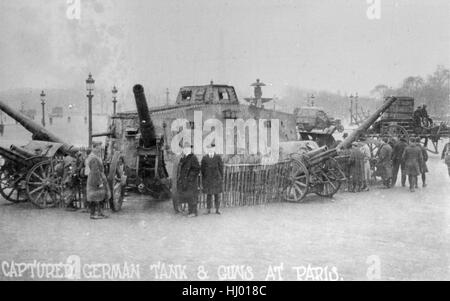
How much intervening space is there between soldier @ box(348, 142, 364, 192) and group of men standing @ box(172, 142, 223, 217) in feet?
16.4

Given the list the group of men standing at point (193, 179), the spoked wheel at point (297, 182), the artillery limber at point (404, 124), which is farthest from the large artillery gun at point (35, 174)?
the artillery limber at point (404, 124)


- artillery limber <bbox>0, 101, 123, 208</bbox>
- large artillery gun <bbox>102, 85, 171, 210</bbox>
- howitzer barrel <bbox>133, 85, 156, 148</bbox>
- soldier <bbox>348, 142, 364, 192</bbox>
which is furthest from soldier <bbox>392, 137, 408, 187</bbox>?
artillery limber <bbox>0, 101, 123, 208</bbox>

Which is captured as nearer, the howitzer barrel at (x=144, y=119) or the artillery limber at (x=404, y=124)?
the howitzer barrel at (x=144, y=119)

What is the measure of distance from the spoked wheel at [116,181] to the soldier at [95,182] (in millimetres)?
325

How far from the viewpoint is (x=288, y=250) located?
8422mm

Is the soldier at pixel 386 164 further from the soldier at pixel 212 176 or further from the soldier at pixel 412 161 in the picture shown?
the soldier at pixel 212 176

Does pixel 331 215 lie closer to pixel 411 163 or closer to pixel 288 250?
pixel 288 250

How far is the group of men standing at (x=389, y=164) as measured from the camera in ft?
47.5

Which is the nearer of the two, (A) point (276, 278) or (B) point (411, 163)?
(A) point (276, 278)

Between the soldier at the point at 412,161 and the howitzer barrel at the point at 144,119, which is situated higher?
the howitzer barrel at the point at 144,119

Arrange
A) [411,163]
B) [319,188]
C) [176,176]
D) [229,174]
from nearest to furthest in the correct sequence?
1. [176,176]
2. [229,174]
3. [319,188]
4. [411,163]
